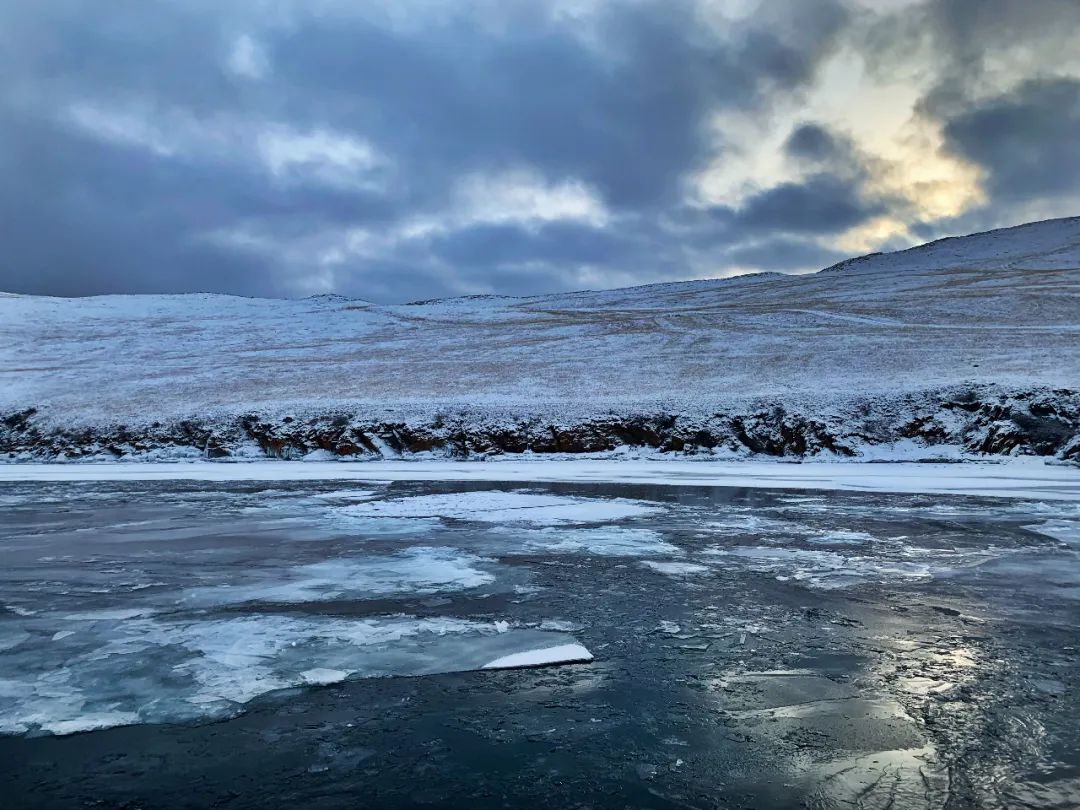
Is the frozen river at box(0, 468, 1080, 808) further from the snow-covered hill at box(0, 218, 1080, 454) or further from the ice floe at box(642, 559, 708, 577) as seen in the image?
the snow-covered hill at box(0, 218, 1080, 454)

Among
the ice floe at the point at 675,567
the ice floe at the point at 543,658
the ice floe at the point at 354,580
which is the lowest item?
the ice floe at the point at 675,567

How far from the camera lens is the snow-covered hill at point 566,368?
96.3ft

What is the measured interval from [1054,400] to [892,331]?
1719 centimetres

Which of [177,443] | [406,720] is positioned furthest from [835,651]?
[177,443]

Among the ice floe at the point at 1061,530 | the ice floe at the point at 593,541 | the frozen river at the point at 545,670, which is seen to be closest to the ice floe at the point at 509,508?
the ice floe at the point at 593,541

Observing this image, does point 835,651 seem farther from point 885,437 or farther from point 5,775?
point 885,437

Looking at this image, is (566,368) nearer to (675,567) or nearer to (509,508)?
(509,508)

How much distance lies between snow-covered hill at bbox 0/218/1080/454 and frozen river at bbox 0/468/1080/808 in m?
18.0

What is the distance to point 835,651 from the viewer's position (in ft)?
19.4

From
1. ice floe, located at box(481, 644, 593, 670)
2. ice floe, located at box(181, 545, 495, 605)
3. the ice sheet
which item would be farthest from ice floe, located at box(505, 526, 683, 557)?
the ice sheet

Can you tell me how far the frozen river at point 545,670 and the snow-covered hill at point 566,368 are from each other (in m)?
18.0

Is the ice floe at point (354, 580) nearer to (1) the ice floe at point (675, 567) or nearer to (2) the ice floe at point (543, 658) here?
(1) the ice floe at point (675, 567)

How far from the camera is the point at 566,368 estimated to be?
129 feet

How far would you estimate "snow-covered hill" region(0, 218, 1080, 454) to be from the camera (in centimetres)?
2936
